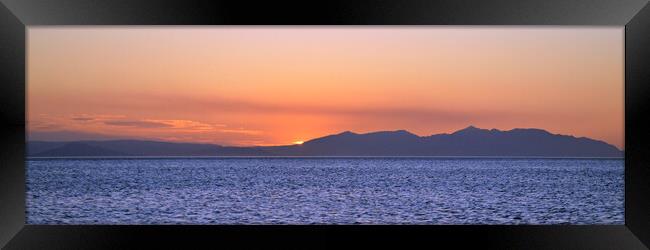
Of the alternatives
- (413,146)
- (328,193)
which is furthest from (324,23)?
(413,146)

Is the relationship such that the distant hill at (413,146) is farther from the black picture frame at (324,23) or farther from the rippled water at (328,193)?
the black picture frame at (324,23)

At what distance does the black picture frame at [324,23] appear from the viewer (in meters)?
4.88

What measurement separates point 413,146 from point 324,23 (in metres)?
38.5

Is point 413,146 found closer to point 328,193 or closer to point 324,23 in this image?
point 328,193

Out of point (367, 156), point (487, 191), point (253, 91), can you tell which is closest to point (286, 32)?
point (253, 91)

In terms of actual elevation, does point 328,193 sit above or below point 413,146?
below

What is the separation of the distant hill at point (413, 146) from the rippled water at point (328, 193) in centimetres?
117

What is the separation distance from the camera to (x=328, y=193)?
32531 millimetres

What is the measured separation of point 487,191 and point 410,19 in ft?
100

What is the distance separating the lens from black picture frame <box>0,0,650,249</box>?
16.0 feet

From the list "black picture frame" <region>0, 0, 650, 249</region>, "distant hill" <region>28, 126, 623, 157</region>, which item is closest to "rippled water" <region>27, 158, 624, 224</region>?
"distant hill" <region>28, 126, 623, 157</region>

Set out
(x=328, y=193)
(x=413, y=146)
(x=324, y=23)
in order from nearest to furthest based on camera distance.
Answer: (x=324, y=23)
(x=328, y=193)
(x=413, y=146)

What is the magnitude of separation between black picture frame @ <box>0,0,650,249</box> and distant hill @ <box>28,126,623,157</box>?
36.8 m

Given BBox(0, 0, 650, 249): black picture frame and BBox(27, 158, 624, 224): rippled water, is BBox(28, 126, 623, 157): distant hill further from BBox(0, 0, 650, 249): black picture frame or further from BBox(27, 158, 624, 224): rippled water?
BBox(0, 0, 650, 249): black picture frame
